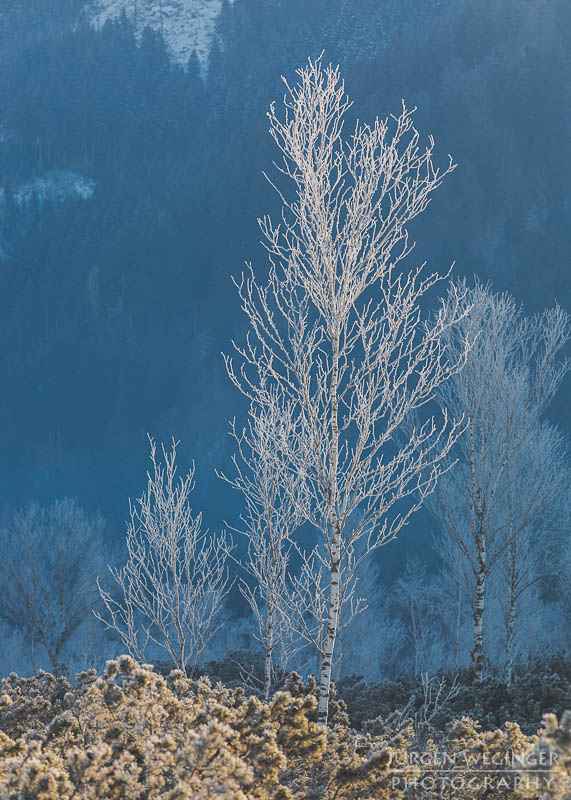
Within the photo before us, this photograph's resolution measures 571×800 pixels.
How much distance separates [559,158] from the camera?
59.5 metres

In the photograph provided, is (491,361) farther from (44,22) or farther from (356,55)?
(44,22)

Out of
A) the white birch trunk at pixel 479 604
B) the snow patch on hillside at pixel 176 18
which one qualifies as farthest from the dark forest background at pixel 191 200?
the white birch trunk at pixel 479 604

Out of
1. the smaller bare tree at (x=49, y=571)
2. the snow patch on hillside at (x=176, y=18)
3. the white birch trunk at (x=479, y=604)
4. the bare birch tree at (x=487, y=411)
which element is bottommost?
the white birch trunk at (x=479, y=604)

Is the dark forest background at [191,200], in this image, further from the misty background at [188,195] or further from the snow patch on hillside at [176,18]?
the snow patch on hillside at [176,18]

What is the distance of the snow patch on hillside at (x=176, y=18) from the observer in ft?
343

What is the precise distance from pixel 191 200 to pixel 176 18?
49.3 m

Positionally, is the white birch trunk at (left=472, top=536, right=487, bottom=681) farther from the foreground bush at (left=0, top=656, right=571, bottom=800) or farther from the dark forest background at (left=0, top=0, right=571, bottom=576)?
the dark forest background at (left=0, top=0, right=571, bottom=576)

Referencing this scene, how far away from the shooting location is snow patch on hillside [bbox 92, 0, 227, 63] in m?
105

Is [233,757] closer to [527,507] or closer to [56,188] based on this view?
[527,507]

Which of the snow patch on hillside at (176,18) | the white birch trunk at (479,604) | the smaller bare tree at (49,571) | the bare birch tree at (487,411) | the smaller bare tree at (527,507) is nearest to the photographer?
the white birch trunk at (479,604)

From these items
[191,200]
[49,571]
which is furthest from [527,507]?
[191,200]

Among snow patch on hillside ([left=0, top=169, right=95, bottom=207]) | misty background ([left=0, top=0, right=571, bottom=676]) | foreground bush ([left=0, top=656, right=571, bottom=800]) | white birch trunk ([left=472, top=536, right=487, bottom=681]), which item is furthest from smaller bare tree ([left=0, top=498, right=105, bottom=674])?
snow patch on hillside ([left=0, top=169, right=95, bottom=207])

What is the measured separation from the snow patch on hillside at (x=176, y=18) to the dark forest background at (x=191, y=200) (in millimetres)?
3653

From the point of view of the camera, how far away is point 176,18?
10900 cm
